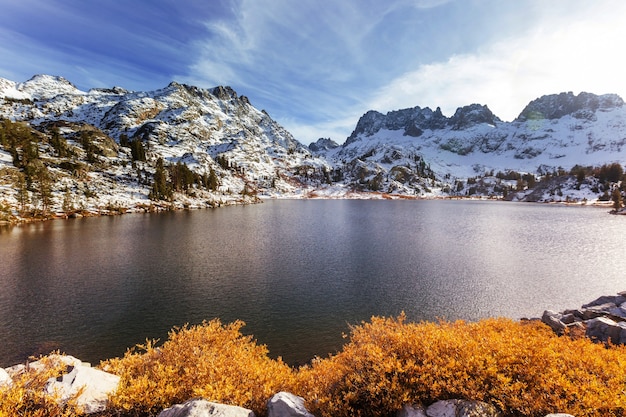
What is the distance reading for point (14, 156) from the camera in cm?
12825

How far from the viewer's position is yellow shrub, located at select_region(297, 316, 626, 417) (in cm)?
986

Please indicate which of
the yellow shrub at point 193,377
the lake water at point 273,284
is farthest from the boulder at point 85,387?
the lake water at point 273,284

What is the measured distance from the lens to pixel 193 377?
1227 centimetres

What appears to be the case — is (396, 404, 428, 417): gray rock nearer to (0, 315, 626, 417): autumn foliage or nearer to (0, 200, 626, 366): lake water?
(0, 315, 626, 417): autumn foliage

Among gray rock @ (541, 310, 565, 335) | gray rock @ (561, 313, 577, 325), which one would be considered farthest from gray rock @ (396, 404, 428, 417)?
gray rock @ (561, 313, 577, 325)

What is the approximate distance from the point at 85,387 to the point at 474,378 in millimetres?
15295

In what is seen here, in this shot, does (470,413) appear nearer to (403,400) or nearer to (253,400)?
(403,400)

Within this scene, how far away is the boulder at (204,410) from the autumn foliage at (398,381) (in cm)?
76

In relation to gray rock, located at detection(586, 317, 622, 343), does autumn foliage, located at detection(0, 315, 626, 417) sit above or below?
above

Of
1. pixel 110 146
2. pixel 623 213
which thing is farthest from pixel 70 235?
pixel 623 213

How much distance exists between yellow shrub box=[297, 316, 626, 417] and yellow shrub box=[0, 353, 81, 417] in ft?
29.3

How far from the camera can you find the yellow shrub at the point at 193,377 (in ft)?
36.1

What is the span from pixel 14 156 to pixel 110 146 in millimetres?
71580

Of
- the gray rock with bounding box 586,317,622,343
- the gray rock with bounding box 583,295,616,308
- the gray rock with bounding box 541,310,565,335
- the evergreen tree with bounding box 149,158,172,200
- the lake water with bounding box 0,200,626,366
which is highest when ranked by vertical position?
the evergreen tree with bounding box 149,158,172,200
